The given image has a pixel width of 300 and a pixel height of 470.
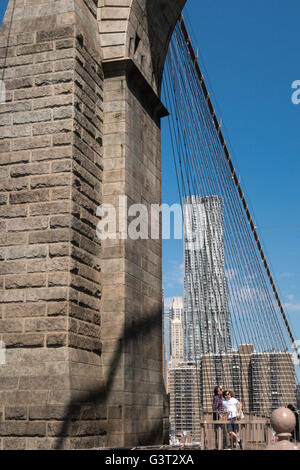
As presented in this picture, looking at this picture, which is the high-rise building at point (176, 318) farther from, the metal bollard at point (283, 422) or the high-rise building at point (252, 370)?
the metal bollard at point (283, 422)

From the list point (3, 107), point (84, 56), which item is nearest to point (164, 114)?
point (84, 56)

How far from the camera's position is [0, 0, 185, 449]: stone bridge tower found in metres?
6.50

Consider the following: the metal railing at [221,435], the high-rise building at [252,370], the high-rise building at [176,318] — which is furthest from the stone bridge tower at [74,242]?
the high-rise building at [176,318]

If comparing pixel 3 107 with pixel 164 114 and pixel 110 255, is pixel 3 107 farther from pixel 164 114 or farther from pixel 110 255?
pixel 164 114

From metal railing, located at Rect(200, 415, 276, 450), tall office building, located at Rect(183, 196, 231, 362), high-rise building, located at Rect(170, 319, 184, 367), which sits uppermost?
high-rise building, located at Rect(170, 319, 184, 367)

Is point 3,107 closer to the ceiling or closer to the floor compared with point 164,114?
closer to the floor

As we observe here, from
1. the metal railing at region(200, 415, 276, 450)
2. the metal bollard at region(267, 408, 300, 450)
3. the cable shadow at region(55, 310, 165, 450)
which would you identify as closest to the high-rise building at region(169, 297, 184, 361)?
the cable shadow at region(55, 310, 165, 450)

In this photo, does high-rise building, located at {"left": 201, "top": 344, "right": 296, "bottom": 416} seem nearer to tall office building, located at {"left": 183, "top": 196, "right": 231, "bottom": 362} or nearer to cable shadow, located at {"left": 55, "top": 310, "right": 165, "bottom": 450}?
tall office building, located at {"left": 183, "top": 196, "right": 231, "bottom": 362}

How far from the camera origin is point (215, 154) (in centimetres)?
1526

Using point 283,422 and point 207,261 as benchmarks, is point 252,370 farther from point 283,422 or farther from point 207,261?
point 283,422

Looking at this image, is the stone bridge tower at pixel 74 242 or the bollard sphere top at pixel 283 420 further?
the stone bridge tower at pixel 74 242

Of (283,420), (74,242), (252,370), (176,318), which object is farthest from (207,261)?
(176,318)

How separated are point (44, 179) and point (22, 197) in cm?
35

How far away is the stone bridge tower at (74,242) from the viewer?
256 inches
